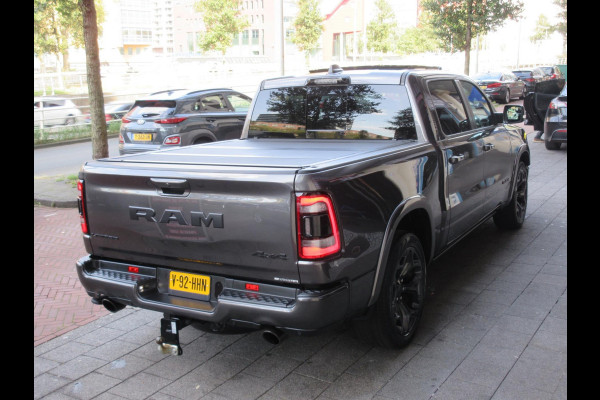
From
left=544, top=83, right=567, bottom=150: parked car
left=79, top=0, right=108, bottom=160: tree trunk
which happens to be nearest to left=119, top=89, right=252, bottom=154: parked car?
left=79, top=0, right=108, bottom=160: tree trunk

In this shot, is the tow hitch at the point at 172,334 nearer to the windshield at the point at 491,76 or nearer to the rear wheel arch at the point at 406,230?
the rear wheel arch at the point at 406,230

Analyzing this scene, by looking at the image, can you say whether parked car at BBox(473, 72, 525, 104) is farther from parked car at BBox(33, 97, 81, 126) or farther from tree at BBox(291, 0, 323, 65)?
tree at BBox(291, 0, 323, 65)

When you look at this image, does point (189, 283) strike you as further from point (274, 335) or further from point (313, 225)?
point (313, 225)

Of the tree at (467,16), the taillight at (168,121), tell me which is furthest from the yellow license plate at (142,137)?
the tree at (467,16)

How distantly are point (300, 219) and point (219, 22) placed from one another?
5456 centimetres

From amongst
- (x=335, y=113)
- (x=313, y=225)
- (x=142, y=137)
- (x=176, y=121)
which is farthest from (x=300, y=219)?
(x=142, y=137)

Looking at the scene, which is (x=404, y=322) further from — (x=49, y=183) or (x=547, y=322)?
(x=49, y=183)

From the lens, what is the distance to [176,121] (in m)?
10.8

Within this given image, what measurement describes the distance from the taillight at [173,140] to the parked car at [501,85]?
1868cm

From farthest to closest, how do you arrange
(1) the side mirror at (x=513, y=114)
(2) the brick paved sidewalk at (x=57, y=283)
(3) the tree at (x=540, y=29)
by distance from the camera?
1. (3) the tree at (x=540, y=29)
2. (1) the side mirror at (x=513, y=114)
3. (2) the brick paved sidewalk at (x=57, y=283)

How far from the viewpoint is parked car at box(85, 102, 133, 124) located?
2302 cm

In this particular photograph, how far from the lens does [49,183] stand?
11.2 meters

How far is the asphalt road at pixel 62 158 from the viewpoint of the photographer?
1357cm

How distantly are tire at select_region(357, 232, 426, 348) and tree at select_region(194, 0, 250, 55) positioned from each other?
174 ft
